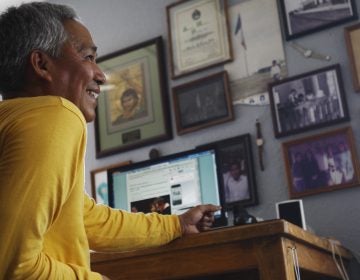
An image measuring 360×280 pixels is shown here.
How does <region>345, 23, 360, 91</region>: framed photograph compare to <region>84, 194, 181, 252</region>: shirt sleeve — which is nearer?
<region>84, 194, 181, 252</region>: shirt sleeve

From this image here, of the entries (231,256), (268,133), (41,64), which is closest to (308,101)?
(268,133)

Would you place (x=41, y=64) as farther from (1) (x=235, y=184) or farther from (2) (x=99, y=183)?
(2) (x=99, y=183)

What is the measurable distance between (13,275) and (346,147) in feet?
4.44

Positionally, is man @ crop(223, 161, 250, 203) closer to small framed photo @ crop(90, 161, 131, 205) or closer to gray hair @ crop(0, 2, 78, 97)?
small framed photo @ crop(90, 161, 131, 205)

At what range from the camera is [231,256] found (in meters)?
1.22

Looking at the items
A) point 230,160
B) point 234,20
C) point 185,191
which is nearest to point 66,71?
point 185,191

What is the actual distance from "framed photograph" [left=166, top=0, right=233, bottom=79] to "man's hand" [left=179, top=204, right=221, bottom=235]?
91 centimetres

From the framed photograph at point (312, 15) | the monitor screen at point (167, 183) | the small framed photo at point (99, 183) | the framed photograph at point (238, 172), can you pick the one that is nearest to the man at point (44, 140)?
the monitor screen at point (167, 183)

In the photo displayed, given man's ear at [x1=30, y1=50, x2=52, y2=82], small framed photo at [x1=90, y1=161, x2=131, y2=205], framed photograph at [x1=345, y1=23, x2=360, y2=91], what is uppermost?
framed photograph at [x1=345, y1=23, x2=360, y2=91]

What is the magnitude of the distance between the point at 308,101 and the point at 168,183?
1.93 ft

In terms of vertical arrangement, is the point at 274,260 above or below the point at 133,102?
below

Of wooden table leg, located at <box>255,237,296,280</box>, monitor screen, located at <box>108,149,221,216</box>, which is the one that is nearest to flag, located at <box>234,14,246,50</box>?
monitor screen, located at <box>108,149,221,216</box>

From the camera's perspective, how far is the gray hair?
944 mm

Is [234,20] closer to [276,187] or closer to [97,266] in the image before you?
[276,187]
